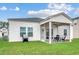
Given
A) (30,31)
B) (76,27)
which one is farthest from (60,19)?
(30,31)

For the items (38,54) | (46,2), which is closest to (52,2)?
(46,2)

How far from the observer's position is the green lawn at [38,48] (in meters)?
11.4

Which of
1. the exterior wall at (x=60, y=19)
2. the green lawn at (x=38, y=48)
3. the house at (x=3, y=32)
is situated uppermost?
the exterior wall at (x=60, y=19)

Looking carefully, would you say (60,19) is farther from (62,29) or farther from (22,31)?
(22,31)

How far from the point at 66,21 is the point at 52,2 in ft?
1.15

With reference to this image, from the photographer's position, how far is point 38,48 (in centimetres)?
1142

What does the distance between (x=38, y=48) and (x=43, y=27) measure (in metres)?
0.32

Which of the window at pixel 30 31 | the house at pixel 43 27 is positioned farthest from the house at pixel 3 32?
the window at pixel 30 31

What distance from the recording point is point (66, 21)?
11.4 m

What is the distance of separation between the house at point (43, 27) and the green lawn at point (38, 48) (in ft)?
0.25

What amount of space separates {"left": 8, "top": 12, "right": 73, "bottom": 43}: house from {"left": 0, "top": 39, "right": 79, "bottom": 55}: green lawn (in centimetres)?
7

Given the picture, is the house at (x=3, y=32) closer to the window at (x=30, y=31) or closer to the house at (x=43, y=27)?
the house at (x=43, y=27)

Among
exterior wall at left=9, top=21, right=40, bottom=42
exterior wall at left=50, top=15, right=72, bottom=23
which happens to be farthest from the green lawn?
exterior wall at left=50, top=15, right=72, bottom=23

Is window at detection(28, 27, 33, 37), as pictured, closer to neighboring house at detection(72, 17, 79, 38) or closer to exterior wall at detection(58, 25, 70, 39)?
exterior wall at detection(58, 25, 70, 39)
